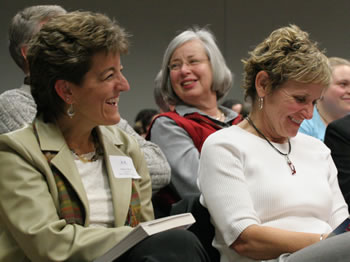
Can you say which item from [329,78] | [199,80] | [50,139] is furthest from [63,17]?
[199,80]

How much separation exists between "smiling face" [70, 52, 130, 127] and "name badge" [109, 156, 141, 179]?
15 centimetres

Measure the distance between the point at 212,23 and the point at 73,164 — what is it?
17.2 feet

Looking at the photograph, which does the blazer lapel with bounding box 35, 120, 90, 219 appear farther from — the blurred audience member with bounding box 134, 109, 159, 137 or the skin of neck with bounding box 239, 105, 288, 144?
the blurred audience member with bounding box 134, 109, 159, 137

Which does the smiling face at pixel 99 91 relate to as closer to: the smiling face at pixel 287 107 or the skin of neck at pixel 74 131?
the skin of neck at pixel 74 131

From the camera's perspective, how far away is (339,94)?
3.67 meters

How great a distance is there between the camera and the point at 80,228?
1.71 meters

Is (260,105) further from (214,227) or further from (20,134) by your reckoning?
(20,134)

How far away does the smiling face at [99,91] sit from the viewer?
1942 millimetres

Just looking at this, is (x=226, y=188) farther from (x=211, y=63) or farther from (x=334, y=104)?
(x=334, y=104)

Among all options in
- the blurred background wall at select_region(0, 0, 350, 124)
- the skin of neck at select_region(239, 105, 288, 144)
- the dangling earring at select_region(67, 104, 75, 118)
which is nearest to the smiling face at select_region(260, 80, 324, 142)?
the skin of neck at select_region(239, 105, 288, 144)

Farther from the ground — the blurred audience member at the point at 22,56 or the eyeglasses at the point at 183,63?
the blurred audience member at the point at 22,56

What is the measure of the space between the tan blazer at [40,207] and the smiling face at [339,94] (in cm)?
218

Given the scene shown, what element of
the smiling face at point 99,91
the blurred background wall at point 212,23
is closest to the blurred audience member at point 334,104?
the smiling face at point 99,91

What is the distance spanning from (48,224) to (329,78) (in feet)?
4.02
